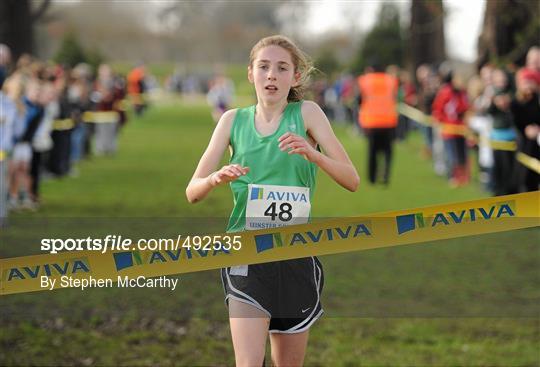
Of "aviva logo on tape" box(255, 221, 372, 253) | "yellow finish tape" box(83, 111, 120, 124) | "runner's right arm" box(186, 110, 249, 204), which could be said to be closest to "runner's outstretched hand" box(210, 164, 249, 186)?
"runner's right arm" box(186, 110, 249, 204)

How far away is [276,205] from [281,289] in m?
0.35

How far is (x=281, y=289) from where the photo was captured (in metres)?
4.48

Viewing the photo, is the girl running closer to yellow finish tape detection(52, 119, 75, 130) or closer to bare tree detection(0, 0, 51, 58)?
yellow finish tape detection(52, 119, 75, 130)

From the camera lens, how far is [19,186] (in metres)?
14.7

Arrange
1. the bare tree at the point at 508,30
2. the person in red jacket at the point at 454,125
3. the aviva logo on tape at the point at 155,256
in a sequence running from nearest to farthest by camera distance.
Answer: the aviva logo on tape at the point at 155,256, the bare tree at the point at 508,30, the person in red jacket at the point at 454,125

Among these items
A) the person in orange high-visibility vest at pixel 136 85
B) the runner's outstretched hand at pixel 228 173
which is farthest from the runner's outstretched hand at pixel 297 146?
the person in orange high-visibility vest at pixel 136 85

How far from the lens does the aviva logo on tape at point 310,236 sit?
14.5 feet

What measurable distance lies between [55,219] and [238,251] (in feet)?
29.9

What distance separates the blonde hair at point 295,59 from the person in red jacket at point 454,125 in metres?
14.0

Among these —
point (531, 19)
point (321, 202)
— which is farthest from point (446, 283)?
point (531, 19)

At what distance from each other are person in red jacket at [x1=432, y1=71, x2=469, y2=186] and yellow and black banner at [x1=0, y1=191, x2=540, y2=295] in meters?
13.5

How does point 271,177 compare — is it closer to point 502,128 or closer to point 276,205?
point 276,205

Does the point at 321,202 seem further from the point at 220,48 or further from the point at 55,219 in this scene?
the point at 220,48

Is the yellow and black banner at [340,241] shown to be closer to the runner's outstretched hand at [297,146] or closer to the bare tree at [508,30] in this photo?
the runner's outstretched hand at [297,146]
